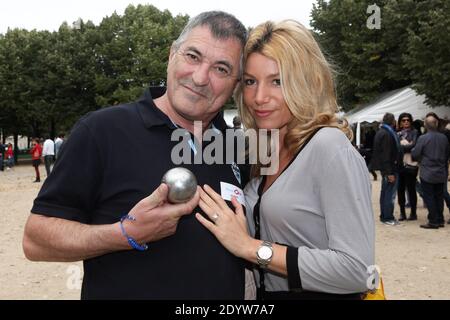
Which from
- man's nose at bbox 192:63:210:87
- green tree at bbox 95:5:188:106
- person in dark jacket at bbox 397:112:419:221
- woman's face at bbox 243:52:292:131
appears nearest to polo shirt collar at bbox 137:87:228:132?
man's nose at bbox 192:63:210:87

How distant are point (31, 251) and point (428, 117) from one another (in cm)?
977

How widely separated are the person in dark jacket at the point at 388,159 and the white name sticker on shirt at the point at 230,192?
8.41 m

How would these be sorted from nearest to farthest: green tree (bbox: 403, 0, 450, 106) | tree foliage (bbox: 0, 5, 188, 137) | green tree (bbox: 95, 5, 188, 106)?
green tree (bbox: 403, 0, 450, 106) → green tree (bbox: 95, 5, 188, 106) → tree foliage (bbox: 0, 5, 188, 137)

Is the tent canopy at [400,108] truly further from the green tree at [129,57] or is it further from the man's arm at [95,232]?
the man's arm at [95,232]

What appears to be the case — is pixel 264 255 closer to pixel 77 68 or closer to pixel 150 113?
pixel 150 113

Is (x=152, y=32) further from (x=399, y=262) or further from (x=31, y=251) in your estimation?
(x=31, y=251)

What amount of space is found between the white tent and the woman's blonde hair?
66.3 feet

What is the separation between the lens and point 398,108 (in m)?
23.2

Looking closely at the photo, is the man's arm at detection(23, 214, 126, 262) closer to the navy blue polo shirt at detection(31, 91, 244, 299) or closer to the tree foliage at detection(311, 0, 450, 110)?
the navy blue polo shirt at detection(31, 91, 244, 299)

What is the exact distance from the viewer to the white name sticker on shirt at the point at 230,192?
2.57m

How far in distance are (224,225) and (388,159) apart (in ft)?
28.8

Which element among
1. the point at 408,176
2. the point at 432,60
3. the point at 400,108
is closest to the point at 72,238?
the point at 408,176

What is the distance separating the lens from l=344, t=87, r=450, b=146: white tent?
72.3 feet

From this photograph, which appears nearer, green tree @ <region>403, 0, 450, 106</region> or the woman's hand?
the woman's hand
